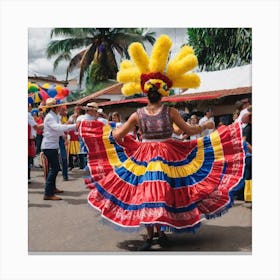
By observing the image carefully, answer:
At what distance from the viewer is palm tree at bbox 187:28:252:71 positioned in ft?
28.1

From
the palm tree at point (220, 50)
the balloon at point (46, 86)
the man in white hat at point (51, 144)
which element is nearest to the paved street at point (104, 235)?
the man in white hat at point (51, 144)

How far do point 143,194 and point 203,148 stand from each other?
88 cm

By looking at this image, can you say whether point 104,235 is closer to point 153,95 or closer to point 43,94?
point 153,95

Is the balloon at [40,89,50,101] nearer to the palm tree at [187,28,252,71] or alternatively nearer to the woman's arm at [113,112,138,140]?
the palm tree at [187,28,252,71]

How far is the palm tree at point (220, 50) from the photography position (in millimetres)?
8578

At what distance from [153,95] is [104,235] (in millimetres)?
1635

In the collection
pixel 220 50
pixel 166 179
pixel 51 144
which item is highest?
pixel 220 50

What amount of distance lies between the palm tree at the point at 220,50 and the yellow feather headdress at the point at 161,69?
399 centimetres

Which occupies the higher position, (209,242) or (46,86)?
(46,86)

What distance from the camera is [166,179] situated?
4.01m

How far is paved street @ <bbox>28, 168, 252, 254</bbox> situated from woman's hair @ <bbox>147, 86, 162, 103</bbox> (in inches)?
58.1

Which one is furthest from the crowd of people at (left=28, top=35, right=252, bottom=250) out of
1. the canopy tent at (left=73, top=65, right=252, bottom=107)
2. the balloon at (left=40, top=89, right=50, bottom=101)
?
the canopy tent at (left=73, top=65, right=252, bottom=107)

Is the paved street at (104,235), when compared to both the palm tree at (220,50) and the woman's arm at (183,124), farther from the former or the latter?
the palm tree at (220,50)

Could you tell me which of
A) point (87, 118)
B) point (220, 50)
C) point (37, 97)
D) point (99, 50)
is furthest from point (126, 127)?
point (99, 50)
